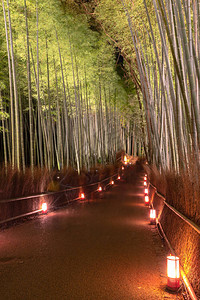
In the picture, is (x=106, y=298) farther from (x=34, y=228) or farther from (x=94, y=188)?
(x=94, y=188)

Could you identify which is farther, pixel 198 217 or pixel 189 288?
pixel 198 217

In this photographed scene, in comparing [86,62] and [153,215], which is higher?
[86,62]

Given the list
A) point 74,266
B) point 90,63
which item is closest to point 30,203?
point 74,266

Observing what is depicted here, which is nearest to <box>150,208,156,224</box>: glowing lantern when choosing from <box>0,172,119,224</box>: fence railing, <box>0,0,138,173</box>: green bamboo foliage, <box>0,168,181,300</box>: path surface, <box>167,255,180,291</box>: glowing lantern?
<box>0,168,181,300</box>: path surface

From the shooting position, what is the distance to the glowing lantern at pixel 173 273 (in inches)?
134

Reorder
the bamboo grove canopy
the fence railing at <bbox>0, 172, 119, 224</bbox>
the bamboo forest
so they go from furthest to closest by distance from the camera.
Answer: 1. the fence railing at <bbox>0, 172, 119, 224</bbox>
2. the bamboo grove canopy
3. the bamboo forest

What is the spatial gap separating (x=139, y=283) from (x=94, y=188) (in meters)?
14.1

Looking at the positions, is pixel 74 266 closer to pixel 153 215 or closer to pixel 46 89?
pixel 153 215

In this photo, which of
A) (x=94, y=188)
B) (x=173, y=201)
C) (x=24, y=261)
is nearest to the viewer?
(x=24, y=261)

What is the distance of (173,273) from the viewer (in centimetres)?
344

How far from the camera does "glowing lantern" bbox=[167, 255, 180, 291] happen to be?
11.2 feet

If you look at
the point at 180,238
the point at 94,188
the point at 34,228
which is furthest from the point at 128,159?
the point at 180,238

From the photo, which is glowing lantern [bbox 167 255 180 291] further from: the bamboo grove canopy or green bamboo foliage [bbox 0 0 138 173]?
green bamboo foliage [bbox 0 0 138 173]

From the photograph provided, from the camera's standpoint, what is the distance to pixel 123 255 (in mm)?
5051
